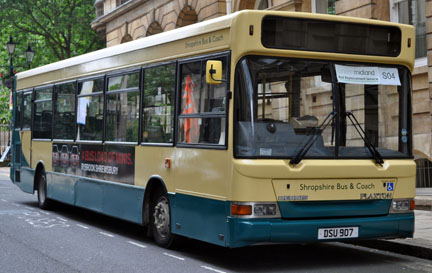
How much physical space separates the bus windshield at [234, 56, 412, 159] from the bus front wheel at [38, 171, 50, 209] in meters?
7.93

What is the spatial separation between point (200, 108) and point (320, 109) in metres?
1.46

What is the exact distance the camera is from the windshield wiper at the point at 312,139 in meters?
8.35

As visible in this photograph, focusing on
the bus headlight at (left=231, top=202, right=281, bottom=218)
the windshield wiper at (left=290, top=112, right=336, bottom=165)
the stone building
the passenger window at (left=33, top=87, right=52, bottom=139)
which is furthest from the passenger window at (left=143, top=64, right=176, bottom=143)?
the stone building

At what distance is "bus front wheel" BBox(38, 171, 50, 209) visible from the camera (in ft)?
50.2

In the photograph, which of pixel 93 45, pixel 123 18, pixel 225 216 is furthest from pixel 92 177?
pixel 93 45

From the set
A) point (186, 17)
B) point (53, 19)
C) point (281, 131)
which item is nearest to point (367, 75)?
point (281, 131)

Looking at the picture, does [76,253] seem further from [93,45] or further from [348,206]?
[93,45]

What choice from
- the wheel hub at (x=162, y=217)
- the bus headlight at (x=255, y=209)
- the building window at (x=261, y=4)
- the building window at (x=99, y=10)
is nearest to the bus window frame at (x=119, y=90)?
the wheel hub at (x=162, y=217)

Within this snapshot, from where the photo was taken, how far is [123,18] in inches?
1275

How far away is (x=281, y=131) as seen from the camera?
8391 mm

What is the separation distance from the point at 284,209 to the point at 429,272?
1801mm

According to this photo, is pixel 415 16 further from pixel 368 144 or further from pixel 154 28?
pixel 154 28

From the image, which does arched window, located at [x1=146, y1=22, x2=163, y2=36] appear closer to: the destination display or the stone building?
the stone building

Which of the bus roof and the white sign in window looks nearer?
the bus roof
